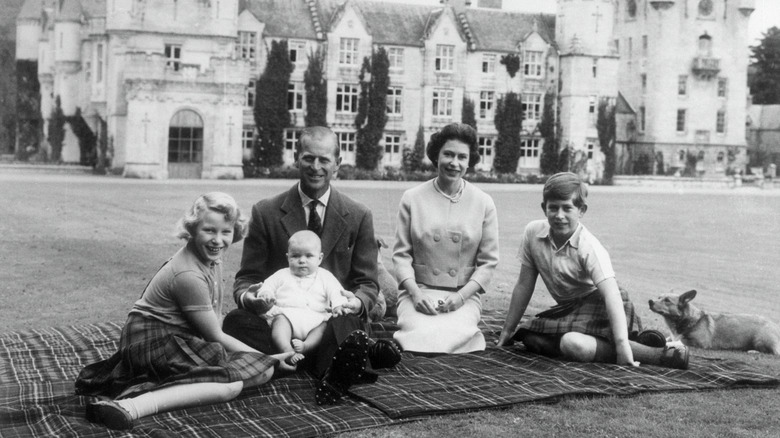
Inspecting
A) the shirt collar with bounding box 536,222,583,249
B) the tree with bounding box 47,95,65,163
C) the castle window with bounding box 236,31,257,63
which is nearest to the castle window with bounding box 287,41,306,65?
the castle window with bounding box 236,31,257,63

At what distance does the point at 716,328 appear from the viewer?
908 centimetres

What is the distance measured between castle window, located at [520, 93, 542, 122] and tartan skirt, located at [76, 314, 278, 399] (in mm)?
52007

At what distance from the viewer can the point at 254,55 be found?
50875 mm

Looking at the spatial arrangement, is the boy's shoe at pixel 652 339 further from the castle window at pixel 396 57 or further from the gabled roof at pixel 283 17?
the castle window at pixel 396 57

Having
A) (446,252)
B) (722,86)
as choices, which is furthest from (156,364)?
(722,86)

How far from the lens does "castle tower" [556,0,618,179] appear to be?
186ft

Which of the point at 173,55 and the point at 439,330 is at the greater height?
the point at 173,55

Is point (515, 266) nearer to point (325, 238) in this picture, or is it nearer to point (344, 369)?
point (325, 238)

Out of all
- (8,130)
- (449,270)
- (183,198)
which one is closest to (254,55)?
(8,130)

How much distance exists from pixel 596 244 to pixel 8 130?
54.9 m

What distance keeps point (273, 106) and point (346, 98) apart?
15.6ft

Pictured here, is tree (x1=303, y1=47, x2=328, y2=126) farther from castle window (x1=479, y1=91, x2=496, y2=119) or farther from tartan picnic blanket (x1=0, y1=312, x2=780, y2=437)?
tartan picnic blanket (x1=0, y1=312, x2=780, y2=437)

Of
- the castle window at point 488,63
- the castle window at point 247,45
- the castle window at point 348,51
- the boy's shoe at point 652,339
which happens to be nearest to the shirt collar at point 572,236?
the boy's shoe at point 652,339

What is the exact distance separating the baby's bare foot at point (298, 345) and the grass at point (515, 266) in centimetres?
120
